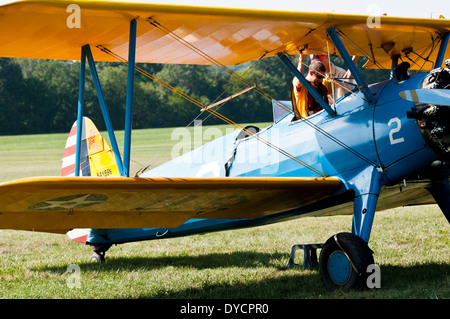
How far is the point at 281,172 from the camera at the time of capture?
243 inches

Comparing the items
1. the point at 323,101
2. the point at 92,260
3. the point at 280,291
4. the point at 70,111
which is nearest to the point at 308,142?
the point at 323,101

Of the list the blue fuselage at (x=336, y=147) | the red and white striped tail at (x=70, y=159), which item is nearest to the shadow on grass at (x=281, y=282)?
the blue fuselage at (x=336, y=147)

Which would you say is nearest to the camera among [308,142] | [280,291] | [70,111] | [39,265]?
[280,291]

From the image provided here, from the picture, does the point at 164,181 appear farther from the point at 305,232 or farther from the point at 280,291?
the point at 305,232

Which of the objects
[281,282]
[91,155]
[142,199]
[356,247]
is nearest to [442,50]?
[356,247]

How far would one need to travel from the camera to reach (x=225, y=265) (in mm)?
7055

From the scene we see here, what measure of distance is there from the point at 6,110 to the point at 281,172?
5909 centimetres

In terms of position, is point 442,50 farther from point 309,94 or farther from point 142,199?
point 142,199

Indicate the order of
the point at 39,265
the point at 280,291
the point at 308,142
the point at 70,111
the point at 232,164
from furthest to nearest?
the point at 70,111
the point at 39,265
the point at 232,164
the point at 308,142
the point at 280,291

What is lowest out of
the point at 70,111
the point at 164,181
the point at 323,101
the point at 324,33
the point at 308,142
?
the point at 164,181

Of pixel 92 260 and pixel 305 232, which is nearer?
pixel 92 260

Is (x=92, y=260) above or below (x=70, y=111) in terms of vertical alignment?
below

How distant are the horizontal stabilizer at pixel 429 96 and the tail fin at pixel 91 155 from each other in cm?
434

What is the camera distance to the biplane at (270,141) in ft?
15.9
